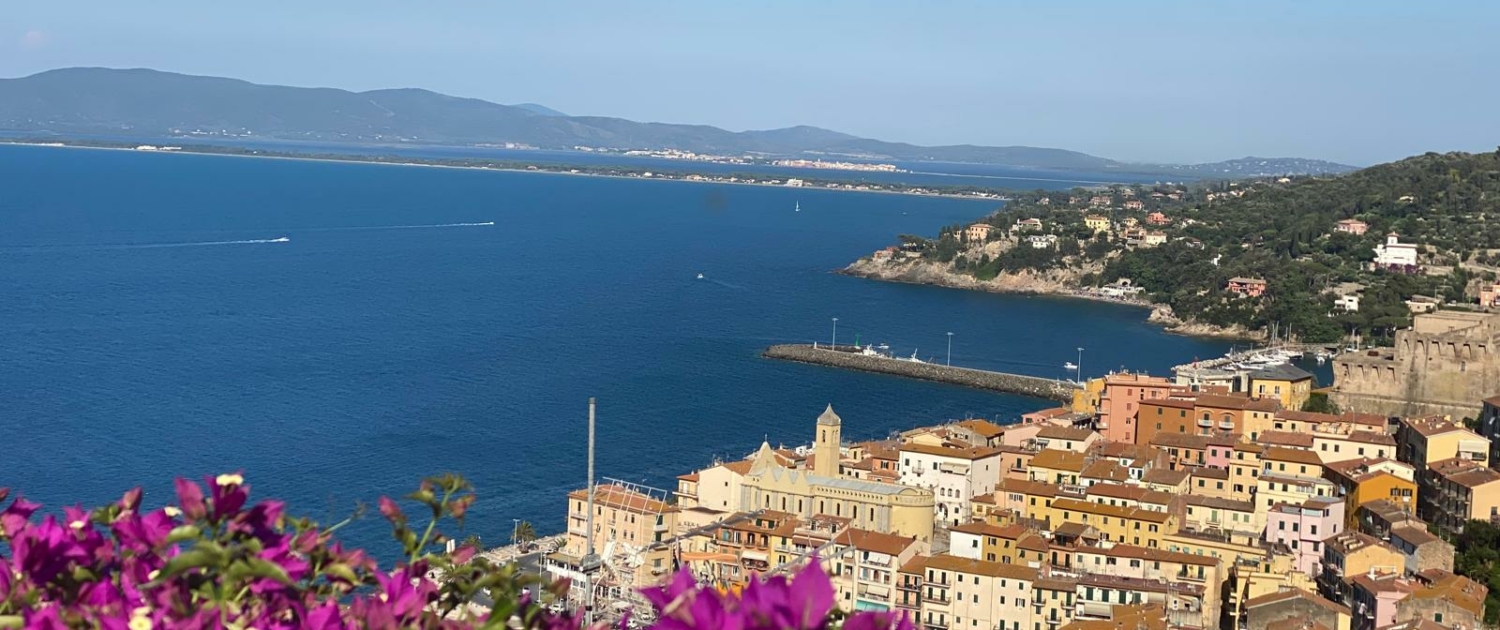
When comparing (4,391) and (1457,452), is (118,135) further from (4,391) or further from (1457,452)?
(1457,452)

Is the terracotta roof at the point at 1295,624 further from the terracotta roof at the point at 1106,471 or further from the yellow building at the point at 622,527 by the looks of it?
the yellow building at the point at 622,527

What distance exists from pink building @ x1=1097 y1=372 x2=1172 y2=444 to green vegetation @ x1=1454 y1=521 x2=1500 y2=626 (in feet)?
16.8

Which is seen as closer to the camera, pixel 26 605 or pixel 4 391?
pixel 26 605

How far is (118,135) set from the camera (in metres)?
164

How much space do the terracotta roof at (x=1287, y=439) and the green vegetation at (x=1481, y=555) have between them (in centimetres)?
230

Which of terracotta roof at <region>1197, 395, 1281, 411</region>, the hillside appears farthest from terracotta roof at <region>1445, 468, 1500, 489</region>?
the hillside

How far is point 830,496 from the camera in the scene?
15.2 m

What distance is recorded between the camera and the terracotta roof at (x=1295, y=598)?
39.6 ft

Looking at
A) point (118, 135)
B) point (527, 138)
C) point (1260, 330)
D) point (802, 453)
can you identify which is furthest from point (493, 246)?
point (527, 138)

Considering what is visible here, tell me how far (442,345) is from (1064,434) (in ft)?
51.0

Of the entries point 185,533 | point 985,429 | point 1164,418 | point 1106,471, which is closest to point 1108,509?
point 1106,471

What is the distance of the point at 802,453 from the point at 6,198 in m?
56.7

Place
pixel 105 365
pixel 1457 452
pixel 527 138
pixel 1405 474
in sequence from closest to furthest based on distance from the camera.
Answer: pixel 1405 474, pixel 1457 452, pixel 105 365, pixel 527 138

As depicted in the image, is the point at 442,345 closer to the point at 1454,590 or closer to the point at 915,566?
the point at 915,566
